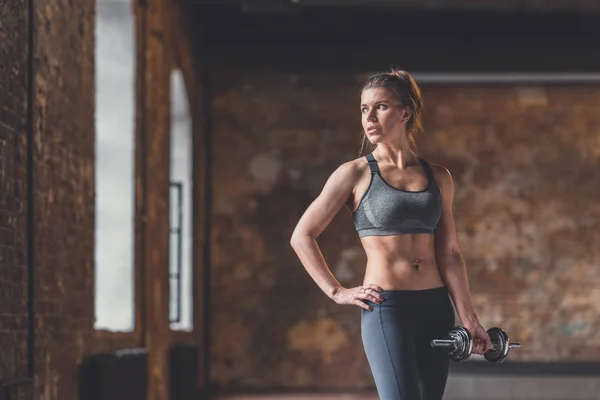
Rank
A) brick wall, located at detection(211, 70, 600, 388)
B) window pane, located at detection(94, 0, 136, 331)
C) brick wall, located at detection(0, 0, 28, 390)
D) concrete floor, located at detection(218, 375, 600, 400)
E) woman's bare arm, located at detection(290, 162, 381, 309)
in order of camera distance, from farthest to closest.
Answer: brick wall, located at detection(211, 70, 600, 388), concrete floor, located at detection(218, 375, 600, 400), window pane, located at detection(94, 0, 136, 331), brick wall, located at detection(0, 0, 28, 390), woman's bare arm, located at detection(290, 162, 381, 309)

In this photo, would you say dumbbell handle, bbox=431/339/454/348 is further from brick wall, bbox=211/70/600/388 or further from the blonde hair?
brick wall, bbox=211/70/600/388

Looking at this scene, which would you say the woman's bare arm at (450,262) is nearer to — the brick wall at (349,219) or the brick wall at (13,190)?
the brick wall at (13,190)

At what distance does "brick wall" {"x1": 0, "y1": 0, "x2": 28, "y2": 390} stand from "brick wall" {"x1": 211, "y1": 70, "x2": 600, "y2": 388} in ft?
22.7

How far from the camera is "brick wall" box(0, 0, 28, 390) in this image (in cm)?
436

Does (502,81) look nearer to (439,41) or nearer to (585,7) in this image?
(439,41)

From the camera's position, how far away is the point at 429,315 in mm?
3236

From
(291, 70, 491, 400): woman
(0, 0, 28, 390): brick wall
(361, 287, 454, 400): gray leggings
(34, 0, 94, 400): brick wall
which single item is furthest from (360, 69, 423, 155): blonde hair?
(34, 0, 94, 400): brick wall

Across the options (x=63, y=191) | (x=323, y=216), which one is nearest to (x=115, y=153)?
(x=63, y=191)

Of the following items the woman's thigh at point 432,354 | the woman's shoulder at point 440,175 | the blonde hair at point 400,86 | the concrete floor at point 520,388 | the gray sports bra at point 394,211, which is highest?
the blonde hair at point 400,86

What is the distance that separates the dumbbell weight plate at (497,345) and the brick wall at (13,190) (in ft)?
6.34

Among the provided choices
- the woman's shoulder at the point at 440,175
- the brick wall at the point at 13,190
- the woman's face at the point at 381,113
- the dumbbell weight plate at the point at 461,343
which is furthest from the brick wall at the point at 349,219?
the dumbbell weight plate at the point at 461,343

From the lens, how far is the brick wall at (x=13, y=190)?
4359 mm

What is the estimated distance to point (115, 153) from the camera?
767cm

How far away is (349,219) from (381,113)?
27.1 feet
